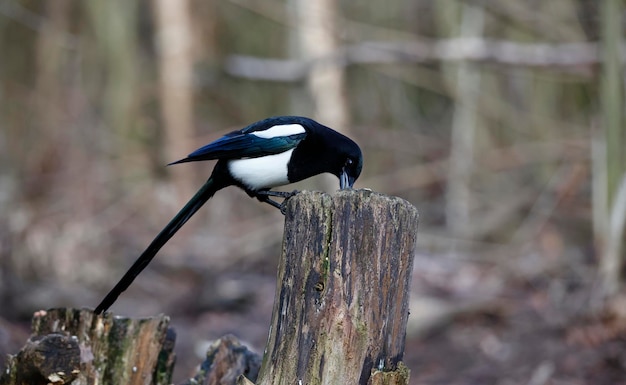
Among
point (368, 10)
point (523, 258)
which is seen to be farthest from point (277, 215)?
point (368, 10)

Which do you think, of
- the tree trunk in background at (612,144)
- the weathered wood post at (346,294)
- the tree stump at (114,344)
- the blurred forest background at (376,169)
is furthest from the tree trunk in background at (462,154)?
the weathered wood post at (346,294)

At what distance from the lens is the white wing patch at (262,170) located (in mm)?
3865

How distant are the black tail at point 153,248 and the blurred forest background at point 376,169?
1550mm

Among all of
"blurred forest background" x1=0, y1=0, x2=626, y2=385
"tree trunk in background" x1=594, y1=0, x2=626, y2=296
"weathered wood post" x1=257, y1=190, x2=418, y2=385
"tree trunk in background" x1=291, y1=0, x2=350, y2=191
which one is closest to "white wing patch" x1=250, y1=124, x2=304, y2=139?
"weathered wood post" x1=257, y1=190, x2=418, y2=385

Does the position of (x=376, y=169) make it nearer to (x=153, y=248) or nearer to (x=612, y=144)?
(x=612, y=144)

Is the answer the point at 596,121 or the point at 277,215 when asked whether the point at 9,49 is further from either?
the point at 596,121

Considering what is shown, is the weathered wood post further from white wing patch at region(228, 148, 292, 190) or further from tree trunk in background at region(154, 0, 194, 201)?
tree trunk in background at region(154, 0, 194, 201)

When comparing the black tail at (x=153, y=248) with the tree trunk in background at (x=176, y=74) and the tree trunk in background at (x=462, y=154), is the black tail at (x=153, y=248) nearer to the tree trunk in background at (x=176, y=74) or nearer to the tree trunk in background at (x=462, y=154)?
the tree trunk in background at (x=462, y=154)

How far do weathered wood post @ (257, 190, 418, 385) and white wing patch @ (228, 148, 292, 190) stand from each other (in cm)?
117

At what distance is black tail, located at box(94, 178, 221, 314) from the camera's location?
A: 125 inches

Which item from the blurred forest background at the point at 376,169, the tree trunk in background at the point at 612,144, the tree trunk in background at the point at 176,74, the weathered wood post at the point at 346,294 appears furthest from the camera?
the tree trunk in background at the point at 176,74

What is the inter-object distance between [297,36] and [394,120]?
3.45 m

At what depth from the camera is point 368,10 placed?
476 inches

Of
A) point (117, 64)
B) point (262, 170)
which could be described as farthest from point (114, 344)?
point (117, 64)
